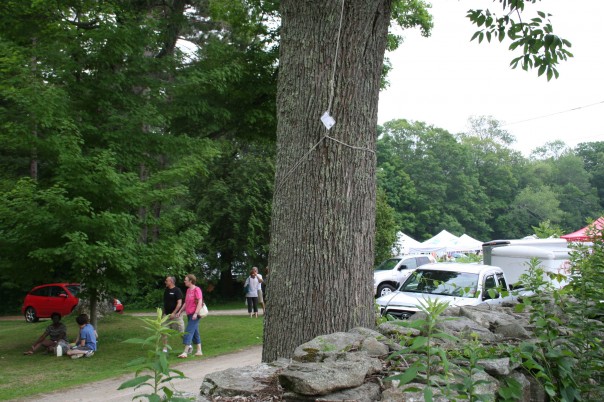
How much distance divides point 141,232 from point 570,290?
1238cm

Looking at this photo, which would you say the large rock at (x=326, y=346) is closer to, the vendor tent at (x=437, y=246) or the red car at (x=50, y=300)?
the red car at (x=50, y=300)

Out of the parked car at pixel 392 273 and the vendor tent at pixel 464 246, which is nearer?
the parked car at pixel 392 273

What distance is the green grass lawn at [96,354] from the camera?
36.3 feet

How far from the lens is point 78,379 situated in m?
11.1

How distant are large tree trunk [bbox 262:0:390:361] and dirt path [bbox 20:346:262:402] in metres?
3.70

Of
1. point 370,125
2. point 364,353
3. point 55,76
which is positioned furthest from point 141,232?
point 364,353

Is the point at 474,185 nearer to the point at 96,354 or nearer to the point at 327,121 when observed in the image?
the point at 96,354

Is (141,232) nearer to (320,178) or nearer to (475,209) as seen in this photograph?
(320,178)

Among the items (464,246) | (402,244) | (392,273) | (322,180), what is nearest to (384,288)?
(392,273)

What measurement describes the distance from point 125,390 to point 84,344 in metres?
4.93

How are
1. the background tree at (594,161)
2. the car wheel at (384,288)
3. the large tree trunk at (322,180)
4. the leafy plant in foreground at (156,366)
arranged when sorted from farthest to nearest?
the background tree at (594,161), the car wheel at (384,288), the large tree trunk at (322,180), the leafy plant in foreground at (156,366)

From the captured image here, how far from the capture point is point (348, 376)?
10.5ft

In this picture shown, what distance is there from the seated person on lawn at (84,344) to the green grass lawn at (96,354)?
0.19m

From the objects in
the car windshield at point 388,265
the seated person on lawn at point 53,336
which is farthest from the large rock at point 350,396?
the car windshield at point 388,265
